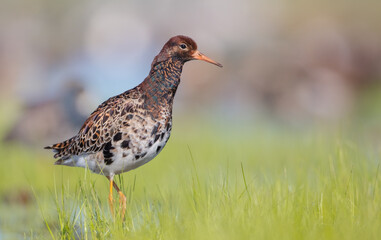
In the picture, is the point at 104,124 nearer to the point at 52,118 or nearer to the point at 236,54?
the point at 52,118

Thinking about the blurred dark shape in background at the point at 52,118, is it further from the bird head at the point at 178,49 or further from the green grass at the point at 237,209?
the bird head at the point at 178,49

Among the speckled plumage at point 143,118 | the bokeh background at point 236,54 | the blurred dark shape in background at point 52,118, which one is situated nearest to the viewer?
the speckled plumage at point 143,118

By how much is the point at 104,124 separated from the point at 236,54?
14653 mm

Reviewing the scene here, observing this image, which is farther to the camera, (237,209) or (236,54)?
(236,54)

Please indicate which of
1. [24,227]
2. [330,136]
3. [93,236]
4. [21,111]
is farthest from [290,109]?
[93,236]

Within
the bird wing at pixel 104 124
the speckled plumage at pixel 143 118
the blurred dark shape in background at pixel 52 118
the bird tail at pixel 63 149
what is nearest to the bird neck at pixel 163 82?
the speckled plumage at pixel 143 118

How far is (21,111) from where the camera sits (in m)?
10.1

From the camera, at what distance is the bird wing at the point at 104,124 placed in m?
5.04

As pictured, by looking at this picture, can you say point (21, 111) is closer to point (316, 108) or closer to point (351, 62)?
point (316, 108)

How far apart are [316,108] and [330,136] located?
6.46 metres

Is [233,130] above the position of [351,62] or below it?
below

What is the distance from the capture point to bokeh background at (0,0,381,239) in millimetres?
15219

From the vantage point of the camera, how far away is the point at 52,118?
9031mm

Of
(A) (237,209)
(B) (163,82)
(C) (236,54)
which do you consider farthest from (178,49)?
(C) (236,54)
